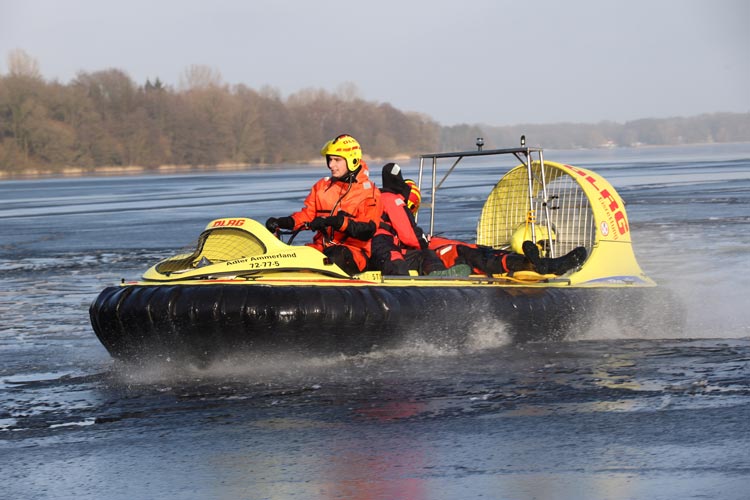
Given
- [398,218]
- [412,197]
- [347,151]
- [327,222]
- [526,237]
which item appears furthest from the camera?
[526,237]

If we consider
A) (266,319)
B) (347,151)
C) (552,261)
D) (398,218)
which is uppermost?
(347,151)

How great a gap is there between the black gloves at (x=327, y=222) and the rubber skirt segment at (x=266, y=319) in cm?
48

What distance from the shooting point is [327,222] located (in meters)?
6.42

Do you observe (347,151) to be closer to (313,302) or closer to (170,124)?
(313,302)

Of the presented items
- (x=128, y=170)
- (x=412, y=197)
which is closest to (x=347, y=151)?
(x=412, y=197)

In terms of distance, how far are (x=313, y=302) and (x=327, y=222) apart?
675mm

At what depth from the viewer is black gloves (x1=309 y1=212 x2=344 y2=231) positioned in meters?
6.41

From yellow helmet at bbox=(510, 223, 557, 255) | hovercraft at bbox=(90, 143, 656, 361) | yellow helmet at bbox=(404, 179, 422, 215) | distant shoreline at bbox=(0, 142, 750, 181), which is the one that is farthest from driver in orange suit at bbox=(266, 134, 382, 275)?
distant shoreline at bbox=(0, 142, 750, 181)

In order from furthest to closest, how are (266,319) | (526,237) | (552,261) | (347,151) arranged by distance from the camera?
1. (526,237)
2. (552,261)
3. (347,151)
4. (266,319)

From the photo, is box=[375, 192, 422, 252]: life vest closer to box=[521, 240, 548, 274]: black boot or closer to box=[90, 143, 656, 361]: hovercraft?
box=[90, 143, 656, 361]: hovercraft

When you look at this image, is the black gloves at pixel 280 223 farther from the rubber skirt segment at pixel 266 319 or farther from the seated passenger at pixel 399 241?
the rubber skirt segment at pixel 266 319

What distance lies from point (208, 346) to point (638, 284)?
309cm

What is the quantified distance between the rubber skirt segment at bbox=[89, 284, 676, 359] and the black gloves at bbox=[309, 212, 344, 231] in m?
0.48

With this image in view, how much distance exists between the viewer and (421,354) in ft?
20.7
